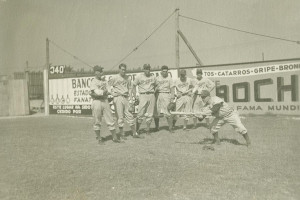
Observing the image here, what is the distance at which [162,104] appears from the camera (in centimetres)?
1063

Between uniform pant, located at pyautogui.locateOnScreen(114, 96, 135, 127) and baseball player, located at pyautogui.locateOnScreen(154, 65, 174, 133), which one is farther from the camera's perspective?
baseball player, located at pyautogui.locateOnScreen(154, 65, 174, 133)

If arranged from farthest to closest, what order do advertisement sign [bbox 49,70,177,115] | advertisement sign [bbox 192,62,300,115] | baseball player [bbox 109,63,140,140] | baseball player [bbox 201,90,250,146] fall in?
advertisement sign [bbox 49,70,177,115] → advertisement sign [bbox 192,62,300,115] → baseball player [bbox 109,63,140,140] → baseball player [bbox 201,90,250,146]

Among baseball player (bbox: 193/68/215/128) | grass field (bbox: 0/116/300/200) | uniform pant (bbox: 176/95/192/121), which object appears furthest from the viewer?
A: uniform pant (bbox: 176/95/192/121)

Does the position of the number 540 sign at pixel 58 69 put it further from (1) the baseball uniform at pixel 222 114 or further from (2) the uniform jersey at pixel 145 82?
(1) the baseball uniform at pixel 222 114

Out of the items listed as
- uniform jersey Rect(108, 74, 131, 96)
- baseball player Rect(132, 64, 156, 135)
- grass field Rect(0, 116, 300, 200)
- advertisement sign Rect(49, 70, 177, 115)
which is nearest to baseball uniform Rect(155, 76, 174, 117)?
baseball player Rect(132, 64, 156, 135)

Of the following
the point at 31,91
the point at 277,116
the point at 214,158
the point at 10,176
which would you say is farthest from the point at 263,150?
the point at 31,91

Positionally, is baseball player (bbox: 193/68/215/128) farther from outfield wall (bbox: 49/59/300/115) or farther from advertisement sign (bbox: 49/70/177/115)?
advertisement sign (bbox: 49/70/177/115)

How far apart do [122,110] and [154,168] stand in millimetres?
3367

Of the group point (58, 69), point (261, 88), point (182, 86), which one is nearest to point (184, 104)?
point (182, 86)

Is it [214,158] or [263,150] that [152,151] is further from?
[263,150]

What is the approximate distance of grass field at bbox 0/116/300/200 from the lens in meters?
5.18

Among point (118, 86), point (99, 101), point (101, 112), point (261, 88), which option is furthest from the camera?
point (261, 88)

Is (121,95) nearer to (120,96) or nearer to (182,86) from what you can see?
(120,96)

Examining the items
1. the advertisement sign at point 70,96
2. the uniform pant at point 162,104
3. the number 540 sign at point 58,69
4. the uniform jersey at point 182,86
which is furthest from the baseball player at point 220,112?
the number 540 sign at point 58,69
